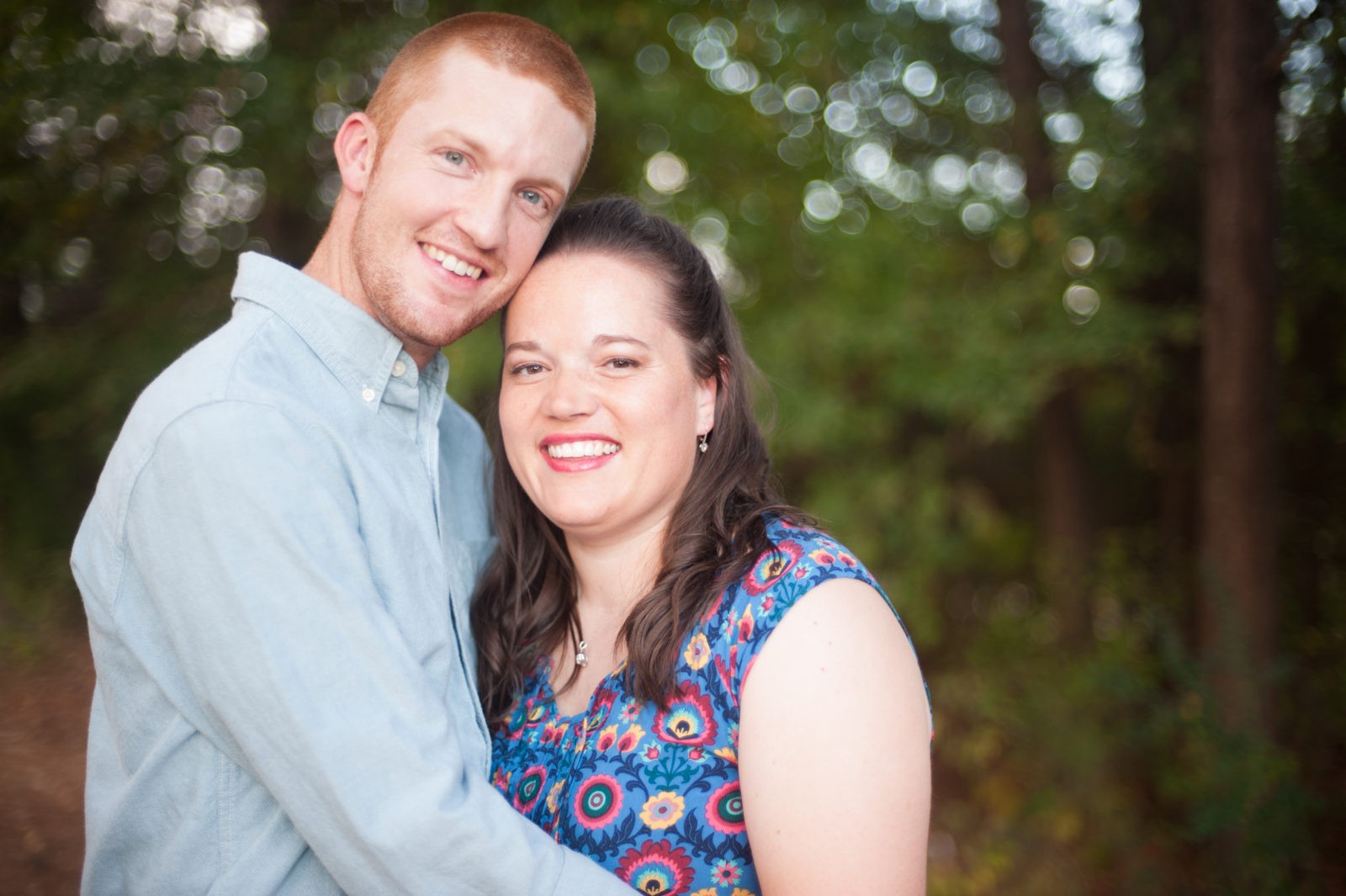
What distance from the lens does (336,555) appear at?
5.55ft

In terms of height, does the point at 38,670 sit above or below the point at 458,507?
below

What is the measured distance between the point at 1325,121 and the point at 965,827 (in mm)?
4152

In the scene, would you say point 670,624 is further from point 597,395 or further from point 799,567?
point 597,395

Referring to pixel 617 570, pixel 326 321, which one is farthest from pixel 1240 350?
pixel 326 321

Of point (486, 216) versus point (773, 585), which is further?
point (486, 216)

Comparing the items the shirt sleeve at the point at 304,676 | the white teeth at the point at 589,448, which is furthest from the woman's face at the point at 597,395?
the shirt sleeve at the point at 304,676

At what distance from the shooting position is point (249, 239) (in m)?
6.27

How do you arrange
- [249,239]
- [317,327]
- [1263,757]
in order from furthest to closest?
[249,239], [1263,757], [317,327]

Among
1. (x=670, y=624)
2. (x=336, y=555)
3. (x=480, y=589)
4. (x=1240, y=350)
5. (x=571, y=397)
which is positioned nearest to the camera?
(x=336, y=555)

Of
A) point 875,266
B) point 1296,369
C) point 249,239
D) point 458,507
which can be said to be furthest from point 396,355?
point 1296,369

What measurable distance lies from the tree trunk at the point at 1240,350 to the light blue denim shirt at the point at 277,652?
3664 millimetres

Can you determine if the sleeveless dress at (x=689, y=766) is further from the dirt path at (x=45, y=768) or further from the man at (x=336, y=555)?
the dirt path at (x=45, y=768)

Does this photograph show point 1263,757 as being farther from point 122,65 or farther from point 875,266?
point 122,65

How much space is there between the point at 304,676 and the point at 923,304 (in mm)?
4232
